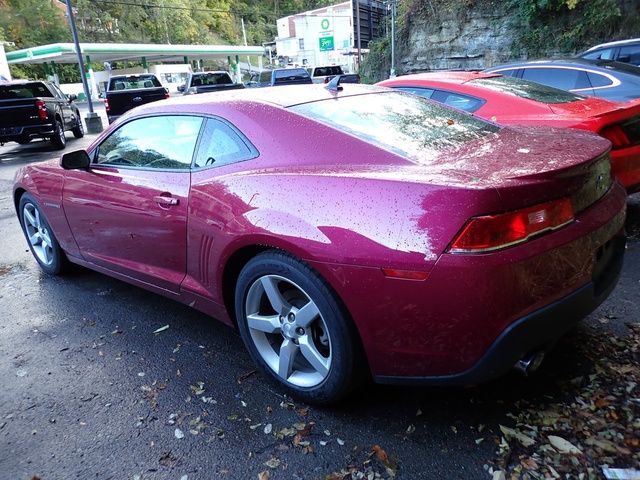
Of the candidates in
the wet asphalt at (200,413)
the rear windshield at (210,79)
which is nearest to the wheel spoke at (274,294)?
the wet asphalt at (200,413)

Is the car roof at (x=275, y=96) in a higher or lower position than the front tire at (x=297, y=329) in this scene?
higher

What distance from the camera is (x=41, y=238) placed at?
14.6ft

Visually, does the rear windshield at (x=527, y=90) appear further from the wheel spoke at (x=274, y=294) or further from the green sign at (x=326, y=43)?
the green sign at (x=326, y=43)

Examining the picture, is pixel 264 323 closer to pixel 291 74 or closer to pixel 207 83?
pixel 207 83

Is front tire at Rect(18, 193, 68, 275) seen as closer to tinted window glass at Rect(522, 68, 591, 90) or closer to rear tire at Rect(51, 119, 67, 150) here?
tinted window glass at Rect(522, 68, 591, 90)

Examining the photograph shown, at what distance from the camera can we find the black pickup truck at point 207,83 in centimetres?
1760

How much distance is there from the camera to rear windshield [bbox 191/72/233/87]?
18.4 m

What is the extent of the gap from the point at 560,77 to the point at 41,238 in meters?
5.93

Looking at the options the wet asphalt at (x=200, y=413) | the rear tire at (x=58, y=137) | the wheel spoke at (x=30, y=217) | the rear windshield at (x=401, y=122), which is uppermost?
the rear windshield at (x=401, y=122)

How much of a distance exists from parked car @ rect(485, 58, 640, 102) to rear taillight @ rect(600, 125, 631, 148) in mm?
1545

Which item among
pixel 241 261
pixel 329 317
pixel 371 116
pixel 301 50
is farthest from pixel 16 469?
pixel 301 50

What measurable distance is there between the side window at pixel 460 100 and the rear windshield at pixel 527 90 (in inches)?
9.5

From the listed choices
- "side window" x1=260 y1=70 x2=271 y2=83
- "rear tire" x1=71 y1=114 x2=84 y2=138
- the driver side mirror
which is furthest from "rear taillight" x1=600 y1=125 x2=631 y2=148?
"side window" x1=260 y1=70 x2=271 y2=83

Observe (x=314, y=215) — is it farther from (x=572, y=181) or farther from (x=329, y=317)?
(x=572, y=181)
